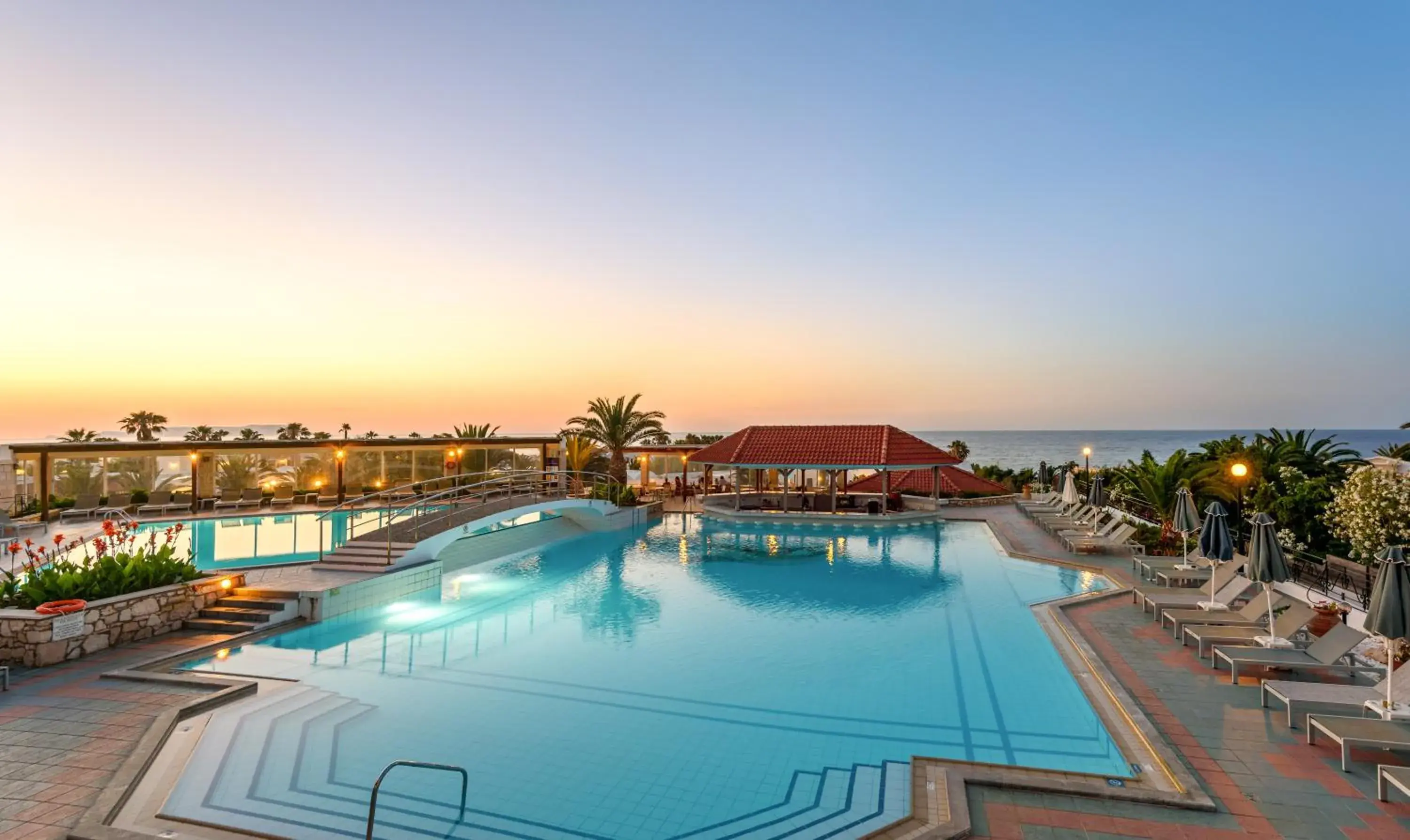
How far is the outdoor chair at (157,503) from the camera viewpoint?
829 inches

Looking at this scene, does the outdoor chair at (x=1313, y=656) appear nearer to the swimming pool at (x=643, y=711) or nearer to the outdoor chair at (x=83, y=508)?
the swimming pool at (x=643, y=711)

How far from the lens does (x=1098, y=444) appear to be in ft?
489

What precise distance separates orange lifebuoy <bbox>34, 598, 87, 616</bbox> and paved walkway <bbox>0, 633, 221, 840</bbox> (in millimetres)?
624

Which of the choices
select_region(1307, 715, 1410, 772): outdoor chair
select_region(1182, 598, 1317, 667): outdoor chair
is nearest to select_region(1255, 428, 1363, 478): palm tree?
select_region(1182, 598, 1317, 667): outdoor chair

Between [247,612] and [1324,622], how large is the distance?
15.7 metres

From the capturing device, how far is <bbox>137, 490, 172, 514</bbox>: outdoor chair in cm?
2106

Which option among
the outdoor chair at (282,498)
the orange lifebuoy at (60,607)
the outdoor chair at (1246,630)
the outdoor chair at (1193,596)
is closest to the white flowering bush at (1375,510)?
the outdoor chair at (1193,596)

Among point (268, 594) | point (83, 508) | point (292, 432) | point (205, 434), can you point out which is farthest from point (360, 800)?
point (292, 432)

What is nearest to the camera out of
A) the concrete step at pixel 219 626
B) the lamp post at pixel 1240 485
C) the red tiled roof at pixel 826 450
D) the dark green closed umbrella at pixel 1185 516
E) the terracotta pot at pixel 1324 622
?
the terracotta pot at pixel 1324 622

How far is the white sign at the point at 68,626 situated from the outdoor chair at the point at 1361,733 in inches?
517

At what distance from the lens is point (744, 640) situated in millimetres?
10047

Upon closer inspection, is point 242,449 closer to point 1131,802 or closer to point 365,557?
point 365,557

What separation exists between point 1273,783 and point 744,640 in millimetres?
6325

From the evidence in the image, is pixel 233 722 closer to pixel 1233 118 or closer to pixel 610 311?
pixel 610 311
